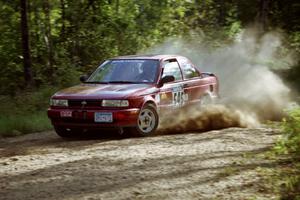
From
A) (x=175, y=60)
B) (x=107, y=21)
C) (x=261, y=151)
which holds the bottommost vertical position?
(x=261, y=151)

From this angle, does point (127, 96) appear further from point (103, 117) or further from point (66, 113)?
point (66, 113)

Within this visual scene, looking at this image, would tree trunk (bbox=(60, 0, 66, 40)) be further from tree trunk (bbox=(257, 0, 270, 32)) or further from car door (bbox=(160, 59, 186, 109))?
car door (bbox=(160, 59, 186, 109))

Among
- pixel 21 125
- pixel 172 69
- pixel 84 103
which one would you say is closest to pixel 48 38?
pixel 21 125

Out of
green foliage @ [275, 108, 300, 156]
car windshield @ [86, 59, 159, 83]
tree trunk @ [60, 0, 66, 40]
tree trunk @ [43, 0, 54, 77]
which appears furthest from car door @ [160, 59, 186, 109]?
tree trunk @ [60, 0, 66, 40]

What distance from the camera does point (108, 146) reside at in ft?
32.2

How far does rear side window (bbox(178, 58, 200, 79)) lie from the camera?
12788 mm

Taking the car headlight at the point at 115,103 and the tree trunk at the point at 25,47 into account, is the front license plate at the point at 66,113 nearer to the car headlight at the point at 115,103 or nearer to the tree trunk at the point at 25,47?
the car headlight at the point at 115,103

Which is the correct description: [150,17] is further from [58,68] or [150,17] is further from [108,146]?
[108,146]

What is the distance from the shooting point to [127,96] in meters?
10.7

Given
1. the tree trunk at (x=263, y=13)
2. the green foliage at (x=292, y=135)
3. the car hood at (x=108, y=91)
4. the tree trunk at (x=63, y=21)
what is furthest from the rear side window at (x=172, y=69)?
the tree trunk at (x=263, y=13)

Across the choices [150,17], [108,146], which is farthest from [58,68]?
[108,146]

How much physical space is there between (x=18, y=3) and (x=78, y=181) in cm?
1546

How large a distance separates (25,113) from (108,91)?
544 centimetres

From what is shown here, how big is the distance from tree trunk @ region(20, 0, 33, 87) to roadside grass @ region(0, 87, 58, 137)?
1.19m
